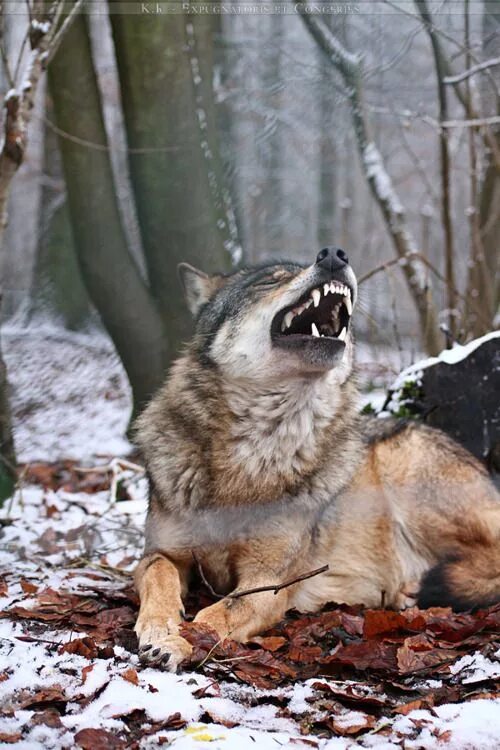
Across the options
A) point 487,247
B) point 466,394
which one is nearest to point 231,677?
point 466,394

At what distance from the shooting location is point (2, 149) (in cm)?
471

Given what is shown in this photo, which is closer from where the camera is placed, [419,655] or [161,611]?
[419,655]

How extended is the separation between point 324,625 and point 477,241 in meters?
5.20

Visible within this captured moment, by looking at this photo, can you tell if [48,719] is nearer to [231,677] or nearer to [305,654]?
[231,677]

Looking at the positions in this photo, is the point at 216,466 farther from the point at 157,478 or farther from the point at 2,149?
the point at 2,149

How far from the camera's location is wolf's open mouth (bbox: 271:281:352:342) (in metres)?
3.72

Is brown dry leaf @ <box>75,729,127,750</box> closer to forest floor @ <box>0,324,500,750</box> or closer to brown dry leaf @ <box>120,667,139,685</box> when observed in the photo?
forest floor @ <box>0,324,500,750</box>

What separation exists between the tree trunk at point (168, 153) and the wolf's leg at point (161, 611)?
3.55m

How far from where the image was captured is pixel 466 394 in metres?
5.10

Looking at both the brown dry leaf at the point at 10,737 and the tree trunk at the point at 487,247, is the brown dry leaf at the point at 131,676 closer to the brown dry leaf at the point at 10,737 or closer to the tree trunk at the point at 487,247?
the brown dry leaf at the point at 10,737

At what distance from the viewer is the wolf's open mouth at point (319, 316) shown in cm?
372

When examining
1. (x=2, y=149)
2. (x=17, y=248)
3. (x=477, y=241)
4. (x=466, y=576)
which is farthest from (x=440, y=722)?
(x=17, y=248)

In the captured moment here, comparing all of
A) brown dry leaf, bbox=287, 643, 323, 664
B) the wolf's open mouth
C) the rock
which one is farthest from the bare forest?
brown dry leaf, bbox=287, 643, 323, 664

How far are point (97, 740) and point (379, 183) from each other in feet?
21.9
